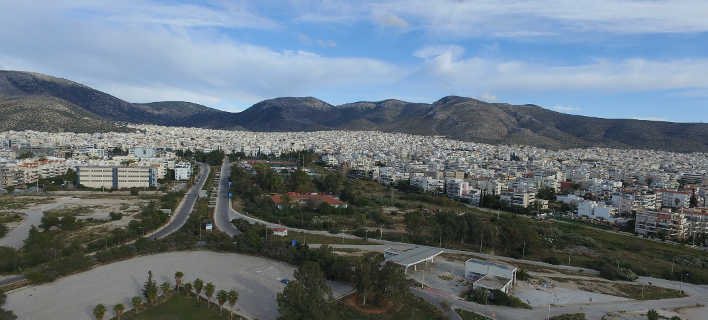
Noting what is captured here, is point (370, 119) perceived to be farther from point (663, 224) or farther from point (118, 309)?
point (118, 309)

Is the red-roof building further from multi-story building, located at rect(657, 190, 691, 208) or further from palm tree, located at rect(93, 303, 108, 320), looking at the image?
multi-story building, located at rect(657, 190, 691, 208)

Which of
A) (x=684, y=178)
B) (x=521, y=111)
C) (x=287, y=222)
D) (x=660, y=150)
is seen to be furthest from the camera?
(x=521, y=111)

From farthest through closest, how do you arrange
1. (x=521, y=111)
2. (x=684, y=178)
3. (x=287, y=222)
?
(x=521, y=111)
(x=684, y=178)
(x=287, y=222)

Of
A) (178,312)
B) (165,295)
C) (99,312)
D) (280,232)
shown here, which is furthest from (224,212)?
(99,312)

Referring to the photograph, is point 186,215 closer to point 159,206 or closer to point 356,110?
point 159,206

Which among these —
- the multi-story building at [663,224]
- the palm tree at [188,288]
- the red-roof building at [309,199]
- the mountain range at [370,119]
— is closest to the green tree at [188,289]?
the palm tree at [188,288]

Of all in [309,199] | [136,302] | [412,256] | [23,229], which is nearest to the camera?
[136,302]

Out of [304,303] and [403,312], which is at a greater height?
[304,303]

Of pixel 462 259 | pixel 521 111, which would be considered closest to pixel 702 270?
pixel 462 259

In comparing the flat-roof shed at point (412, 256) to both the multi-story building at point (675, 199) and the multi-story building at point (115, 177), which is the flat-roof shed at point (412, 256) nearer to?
the multi-story building at point (115, 177)
